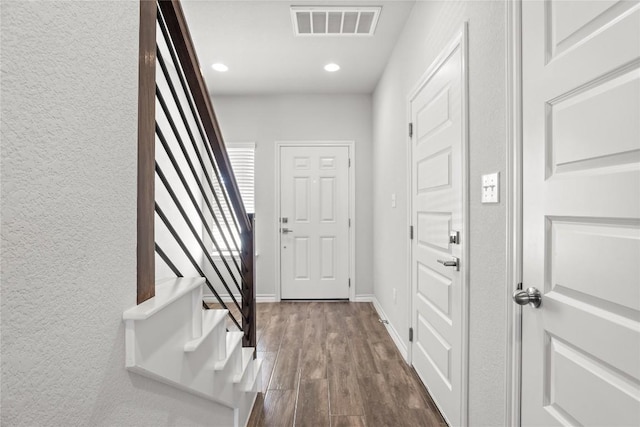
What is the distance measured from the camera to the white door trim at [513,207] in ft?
3.83

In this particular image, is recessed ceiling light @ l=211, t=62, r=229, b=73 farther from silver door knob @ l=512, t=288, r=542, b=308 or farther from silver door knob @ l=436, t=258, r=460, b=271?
silver door knob @ l=512, t=288, r=542, b=308

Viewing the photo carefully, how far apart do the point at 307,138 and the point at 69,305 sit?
3.81 m

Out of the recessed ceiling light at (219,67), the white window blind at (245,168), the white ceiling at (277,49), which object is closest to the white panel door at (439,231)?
the white ceiling at (277,49)

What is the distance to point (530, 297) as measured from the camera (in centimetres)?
107

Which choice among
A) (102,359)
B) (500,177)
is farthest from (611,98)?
(102,359)

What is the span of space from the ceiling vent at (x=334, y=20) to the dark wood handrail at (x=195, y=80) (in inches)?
57.6

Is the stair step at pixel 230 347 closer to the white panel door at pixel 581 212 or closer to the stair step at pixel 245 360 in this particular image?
the stair step at pixel 245 360

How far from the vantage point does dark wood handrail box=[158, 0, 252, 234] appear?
1088mm

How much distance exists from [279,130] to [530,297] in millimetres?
3614

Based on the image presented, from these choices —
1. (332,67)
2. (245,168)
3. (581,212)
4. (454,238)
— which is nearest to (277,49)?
(332,67)

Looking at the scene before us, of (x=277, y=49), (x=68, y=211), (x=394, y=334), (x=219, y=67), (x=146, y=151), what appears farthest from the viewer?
(x=219, y=67)

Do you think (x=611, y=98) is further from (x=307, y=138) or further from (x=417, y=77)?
(x=307, y=138)

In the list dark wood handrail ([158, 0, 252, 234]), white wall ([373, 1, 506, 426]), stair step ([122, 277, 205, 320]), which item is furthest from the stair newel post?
white wall ([373, 1, 506, 426])

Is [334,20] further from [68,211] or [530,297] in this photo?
[68,211]
